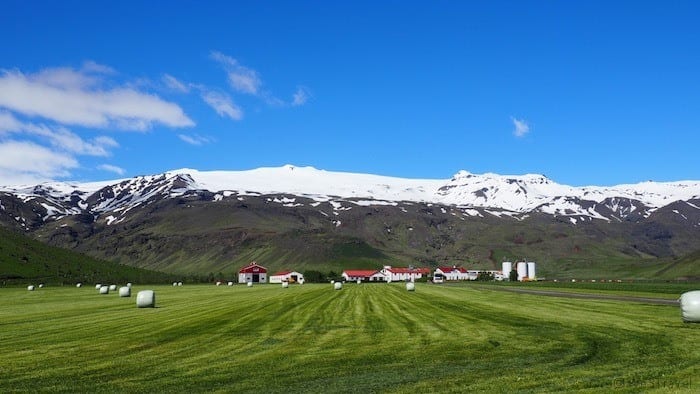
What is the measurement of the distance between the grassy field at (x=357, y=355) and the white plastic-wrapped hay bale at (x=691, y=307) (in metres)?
0.69

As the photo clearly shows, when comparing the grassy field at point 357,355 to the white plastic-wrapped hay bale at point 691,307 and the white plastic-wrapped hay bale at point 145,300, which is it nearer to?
the white plastic-wrapped hay bale at point 691,307

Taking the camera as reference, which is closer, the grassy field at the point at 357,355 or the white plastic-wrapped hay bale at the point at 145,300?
the grassy field at the point at 357,355

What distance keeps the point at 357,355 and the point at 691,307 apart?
66.6 ft

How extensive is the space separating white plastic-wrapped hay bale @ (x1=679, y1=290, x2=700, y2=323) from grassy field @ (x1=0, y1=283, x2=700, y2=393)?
69cm

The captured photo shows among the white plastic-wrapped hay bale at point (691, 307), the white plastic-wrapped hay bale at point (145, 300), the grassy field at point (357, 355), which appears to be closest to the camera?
the grassy field at point (357, 355)

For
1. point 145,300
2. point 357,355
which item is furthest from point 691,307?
point 145,300

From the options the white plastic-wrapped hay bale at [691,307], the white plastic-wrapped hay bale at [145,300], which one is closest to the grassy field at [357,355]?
the white plastic-wrapped hay bale at [691,307]

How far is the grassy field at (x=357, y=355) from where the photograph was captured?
2080 centimetres

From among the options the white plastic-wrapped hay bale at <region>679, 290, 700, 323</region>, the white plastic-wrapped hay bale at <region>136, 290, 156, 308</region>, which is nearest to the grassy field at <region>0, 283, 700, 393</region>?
the white plastic-wrapped hay bale at <region>679, 290, 700, 323</region>

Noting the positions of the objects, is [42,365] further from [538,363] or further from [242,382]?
[538,363]

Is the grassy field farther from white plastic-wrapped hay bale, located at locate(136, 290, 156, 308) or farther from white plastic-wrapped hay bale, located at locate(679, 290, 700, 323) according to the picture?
white plastic-wrapped hay bale, located at locate(136, 290, 156, 308)

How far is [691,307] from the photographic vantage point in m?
36.1

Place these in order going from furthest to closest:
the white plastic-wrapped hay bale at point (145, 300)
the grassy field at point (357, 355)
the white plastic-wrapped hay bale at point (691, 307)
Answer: the white plastic-wrapped hay bale at point (145, 300) < the white plastic-wrapped hay bale at point (691, 307) < the grassy field at point (357, 355)

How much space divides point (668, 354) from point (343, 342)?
13831 mm
